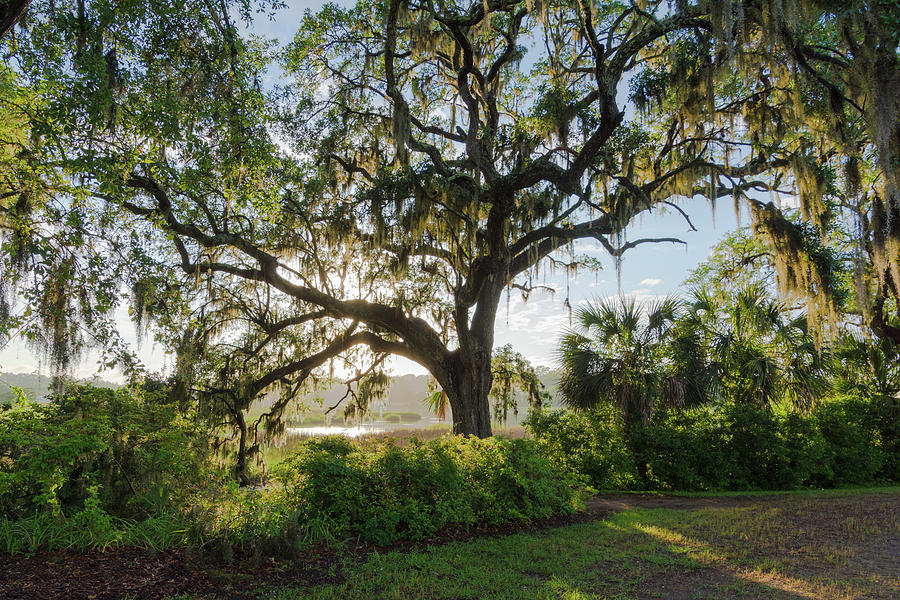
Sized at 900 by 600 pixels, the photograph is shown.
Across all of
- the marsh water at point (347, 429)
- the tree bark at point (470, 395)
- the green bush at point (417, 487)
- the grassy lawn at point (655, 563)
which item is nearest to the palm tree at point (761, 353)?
the grassy lawn at point (655, 563)

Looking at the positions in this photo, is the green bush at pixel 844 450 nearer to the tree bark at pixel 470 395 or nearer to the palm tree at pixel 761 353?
the palm tree at pixel 761 353

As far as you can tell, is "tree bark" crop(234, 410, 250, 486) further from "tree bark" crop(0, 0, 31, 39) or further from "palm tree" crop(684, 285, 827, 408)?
"palm tree" crop(684, 285, 827, 408)

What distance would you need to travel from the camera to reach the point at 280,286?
10523mm

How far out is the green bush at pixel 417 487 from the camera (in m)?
6.01

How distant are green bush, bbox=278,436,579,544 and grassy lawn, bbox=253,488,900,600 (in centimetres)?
51

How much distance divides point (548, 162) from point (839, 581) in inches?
274

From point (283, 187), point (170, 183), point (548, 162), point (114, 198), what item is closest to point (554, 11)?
point (548, 162)

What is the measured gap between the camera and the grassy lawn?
425 centimetres

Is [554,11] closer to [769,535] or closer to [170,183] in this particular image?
[170,183]

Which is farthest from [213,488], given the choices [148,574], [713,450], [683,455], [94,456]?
[713,450]

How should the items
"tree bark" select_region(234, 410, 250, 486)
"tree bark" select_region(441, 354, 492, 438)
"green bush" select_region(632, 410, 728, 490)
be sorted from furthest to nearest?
1. "tree bark" select_region(234, 410, 250, 486)
2. "green bush" select_region(632, 410, 728, 490)
3. "tree bark" select_region(441, 354, 492, 438)

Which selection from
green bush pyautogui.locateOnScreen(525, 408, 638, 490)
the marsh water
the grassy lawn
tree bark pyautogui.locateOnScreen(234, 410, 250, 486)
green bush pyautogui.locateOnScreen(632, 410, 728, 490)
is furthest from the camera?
the marsh water

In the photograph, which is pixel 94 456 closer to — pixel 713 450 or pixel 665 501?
pixel 665 501

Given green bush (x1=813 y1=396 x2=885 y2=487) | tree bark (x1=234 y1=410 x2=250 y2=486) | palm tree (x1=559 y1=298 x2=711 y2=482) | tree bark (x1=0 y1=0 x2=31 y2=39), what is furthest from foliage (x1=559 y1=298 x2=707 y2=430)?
tree bark (x1=0 y1=0 x2=31 y2=39)
